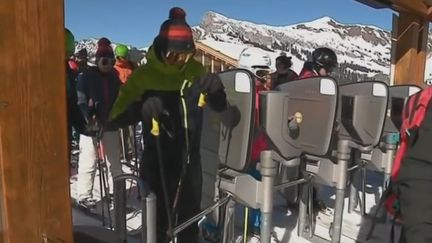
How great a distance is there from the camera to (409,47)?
5.11 meters

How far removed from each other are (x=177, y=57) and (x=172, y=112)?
32 centimetres

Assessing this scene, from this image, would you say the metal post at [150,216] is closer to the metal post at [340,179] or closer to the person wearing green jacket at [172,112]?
the person wearing green jacket at [172,112]

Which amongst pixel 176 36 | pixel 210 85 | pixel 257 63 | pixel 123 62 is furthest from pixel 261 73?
pixel 123 62

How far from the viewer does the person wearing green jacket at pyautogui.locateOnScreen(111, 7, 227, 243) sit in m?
2.28

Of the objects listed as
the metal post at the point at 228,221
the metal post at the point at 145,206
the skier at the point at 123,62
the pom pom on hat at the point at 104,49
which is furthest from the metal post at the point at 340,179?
the skier at the point at 123,62

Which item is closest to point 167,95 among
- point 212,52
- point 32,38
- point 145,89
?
point 145,89

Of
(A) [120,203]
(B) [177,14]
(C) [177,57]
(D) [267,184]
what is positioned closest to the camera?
(A) [120,203]

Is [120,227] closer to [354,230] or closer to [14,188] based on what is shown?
[14,188]

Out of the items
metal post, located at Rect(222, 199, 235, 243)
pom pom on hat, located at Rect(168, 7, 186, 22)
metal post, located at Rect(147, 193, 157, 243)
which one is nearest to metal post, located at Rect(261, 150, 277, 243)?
metal post, located at Rect(222, 199, 235, 243)

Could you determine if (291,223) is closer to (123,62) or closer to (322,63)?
(322,63)

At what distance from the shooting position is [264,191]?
2.18 meters

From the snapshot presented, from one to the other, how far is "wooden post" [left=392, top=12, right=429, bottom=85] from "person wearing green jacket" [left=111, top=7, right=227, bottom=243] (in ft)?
11.6

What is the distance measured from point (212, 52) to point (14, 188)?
11512mm

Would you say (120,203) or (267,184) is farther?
(267,184)
